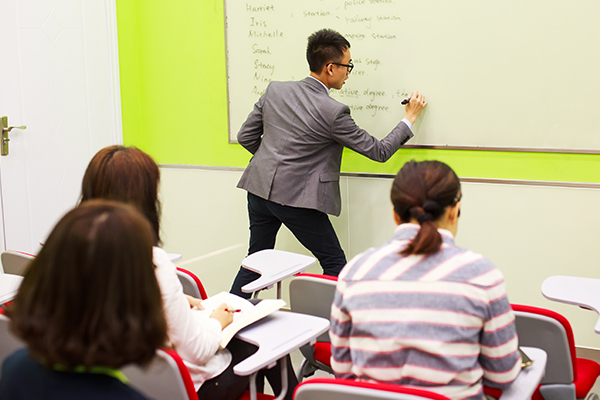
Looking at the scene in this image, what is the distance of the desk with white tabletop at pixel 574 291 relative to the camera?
1837 millimetres

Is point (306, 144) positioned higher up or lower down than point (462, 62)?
lower down

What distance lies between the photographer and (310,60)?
2906 mm

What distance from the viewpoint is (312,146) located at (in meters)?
2.92

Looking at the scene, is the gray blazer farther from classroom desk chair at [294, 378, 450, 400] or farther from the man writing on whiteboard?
classroom desk chair at [294, 378, 450, 400]

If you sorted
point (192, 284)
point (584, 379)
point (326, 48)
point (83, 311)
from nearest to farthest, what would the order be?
point (83, 311)
point (584, 379)
point (192, 284)
point (326, 48)

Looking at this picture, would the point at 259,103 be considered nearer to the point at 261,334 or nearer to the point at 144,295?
the point at 261,334

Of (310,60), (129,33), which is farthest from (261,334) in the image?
→ (129,33)

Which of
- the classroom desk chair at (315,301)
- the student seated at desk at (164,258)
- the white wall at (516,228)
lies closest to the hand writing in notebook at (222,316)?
the student seated at desk at (164,258)

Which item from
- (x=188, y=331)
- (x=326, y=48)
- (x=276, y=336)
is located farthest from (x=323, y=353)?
(x=326, y=48)

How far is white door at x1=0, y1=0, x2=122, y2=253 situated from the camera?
3193 mm

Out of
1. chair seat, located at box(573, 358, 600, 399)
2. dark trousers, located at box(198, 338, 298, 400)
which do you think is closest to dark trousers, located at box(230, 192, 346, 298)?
dark trousers, located at box(198, 338, 298, 400)

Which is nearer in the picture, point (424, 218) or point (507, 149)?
point (424, 218)

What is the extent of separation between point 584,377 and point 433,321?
3.06 ft

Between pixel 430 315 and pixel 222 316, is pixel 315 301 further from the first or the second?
pixel 430 315
